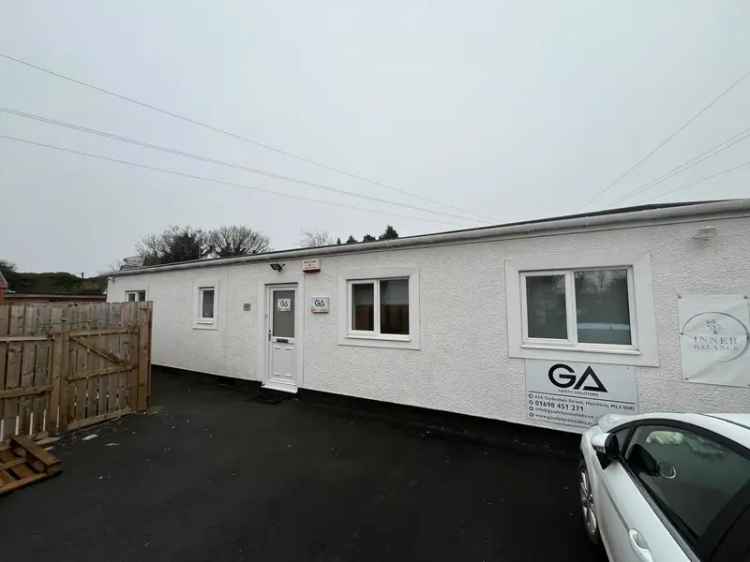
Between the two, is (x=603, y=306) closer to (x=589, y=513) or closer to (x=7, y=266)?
(x=589, y=513)

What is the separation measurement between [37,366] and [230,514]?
13.3 feet

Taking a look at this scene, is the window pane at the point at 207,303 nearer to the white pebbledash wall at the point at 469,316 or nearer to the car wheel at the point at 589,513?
the white pebbledash wall at the point at 469,316

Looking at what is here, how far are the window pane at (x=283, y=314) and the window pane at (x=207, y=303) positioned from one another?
2.42 m

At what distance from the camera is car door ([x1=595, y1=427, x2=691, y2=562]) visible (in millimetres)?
1353

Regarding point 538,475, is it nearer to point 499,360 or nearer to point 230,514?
point 499,360

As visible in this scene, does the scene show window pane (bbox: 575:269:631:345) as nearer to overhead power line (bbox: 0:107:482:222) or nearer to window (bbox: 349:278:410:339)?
window (bbox: 349:278:410:339)

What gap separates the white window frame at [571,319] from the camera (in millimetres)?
3881

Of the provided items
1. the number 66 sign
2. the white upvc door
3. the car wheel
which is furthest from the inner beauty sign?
the white upvc door

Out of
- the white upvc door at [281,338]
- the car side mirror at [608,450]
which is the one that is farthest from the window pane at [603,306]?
the white upvc door at [281,338]

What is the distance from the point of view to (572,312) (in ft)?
13.7

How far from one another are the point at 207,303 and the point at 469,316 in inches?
275

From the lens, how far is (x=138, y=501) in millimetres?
3051

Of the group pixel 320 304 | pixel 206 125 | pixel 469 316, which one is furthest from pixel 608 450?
pixel 206 125

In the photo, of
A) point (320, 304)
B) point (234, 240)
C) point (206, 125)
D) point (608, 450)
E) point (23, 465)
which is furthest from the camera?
point (234, 240)
